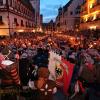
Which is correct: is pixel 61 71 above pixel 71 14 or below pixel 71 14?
below

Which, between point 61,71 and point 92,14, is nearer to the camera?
point 61,71

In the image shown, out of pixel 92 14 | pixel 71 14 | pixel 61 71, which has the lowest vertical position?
pixel 61 71

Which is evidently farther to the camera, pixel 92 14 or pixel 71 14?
pixel 71 14

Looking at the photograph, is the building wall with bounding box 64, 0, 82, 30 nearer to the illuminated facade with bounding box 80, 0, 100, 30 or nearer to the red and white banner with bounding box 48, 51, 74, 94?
the illuminated facade with bounding box 80, 0, 100, 30

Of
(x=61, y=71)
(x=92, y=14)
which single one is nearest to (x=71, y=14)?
(x=92, y=14)

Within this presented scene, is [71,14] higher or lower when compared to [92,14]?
higher

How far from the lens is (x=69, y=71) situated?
7.30 m

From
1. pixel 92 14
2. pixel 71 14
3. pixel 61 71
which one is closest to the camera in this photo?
pixel 61 71

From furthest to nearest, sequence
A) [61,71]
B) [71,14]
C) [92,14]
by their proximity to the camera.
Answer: [71,14] → [92,14] → [61,71]

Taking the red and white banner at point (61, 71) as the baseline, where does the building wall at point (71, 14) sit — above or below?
above

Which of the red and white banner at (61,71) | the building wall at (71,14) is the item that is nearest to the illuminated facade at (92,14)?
the building wall at (71,14)

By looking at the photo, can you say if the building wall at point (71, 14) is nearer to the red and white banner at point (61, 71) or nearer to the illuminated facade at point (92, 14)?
the illuminated facade at point (92, 14)

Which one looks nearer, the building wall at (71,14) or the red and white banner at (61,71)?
the red and white banner at (61,71)

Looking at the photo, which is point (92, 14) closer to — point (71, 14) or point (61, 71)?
point (71, 14)
